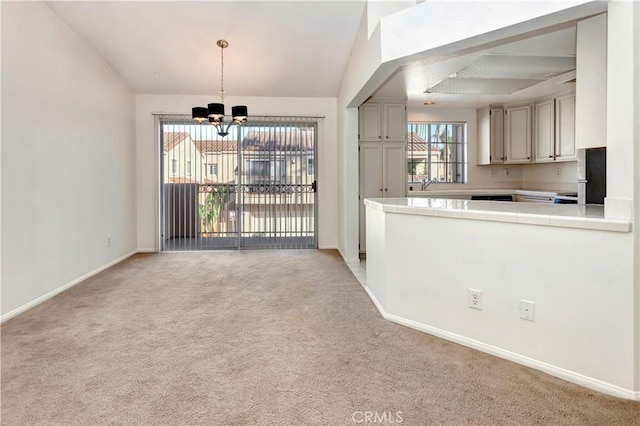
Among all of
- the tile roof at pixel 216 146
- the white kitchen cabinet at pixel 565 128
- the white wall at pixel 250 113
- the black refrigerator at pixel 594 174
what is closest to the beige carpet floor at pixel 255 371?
the black refrigerator at pixel 594 174

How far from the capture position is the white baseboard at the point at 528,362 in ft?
5.74

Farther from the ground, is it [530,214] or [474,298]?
[530,214]

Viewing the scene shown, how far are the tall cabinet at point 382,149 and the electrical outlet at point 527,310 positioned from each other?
3.42 m

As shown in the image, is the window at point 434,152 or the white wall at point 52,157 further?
the window at point 434,152

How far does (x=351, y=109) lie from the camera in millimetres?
4773

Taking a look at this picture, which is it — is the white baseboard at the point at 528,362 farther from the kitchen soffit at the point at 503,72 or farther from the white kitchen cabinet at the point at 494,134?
the white kitchen cabinet at the point at 494,134

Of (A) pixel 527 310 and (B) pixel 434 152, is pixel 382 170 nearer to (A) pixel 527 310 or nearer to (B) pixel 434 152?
(B) pixel 434 152

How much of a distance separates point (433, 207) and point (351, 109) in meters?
2.67

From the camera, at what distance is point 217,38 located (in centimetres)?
421

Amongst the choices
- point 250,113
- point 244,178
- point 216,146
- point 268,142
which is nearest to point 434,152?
point 268,142

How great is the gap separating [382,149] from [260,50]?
7.24 feet

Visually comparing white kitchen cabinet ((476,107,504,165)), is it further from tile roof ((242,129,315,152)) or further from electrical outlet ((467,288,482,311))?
electrical outlet ((467,288,482,311))

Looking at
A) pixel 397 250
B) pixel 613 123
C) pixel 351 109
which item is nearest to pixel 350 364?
pixel 397 250

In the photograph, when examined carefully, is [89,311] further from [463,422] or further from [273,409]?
[463,422]
